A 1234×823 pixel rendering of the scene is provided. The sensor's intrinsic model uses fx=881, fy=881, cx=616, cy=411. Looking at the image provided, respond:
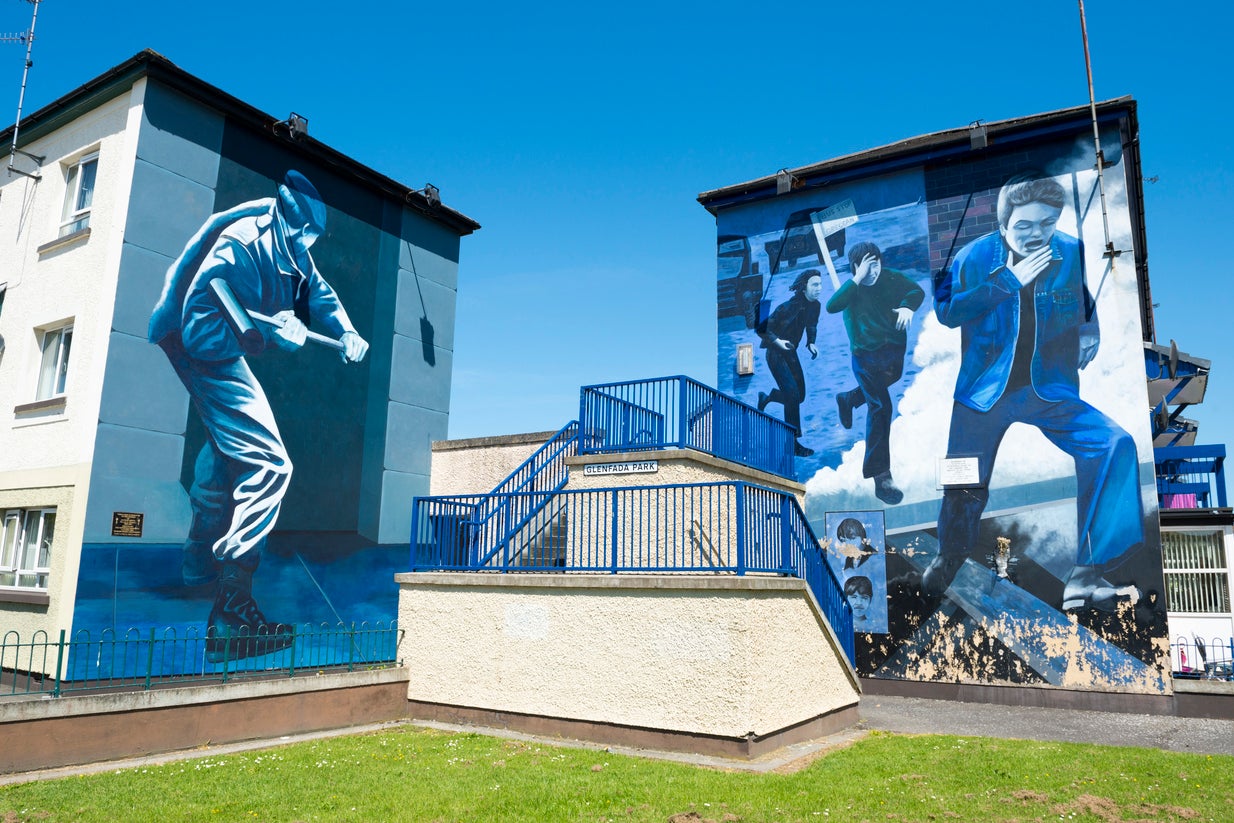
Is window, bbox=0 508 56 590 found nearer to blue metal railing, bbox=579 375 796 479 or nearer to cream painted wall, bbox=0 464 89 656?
cream painted wall, bbox=0 464 89 656

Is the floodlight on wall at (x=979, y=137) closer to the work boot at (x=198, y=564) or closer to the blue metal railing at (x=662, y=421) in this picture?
the blue metal railing at (x=662, y=421)

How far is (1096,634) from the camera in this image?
1417 centimetres

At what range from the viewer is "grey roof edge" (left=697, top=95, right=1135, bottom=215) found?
15.4 meters

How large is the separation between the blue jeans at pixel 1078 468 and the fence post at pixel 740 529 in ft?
21.6

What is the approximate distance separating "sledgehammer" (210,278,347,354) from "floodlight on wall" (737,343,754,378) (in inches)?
360

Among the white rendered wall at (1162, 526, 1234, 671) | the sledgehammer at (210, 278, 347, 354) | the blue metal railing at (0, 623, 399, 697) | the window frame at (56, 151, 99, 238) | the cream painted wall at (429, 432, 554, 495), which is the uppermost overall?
the window frame at (56, 151, 99, 238)

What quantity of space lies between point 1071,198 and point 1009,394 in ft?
12.0

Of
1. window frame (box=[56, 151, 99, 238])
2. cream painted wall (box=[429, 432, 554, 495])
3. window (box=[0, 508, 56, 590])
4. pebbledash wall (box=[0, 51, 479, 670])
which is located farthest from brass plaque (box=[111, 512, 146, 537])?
cream painted wall (box=[429, 432, 554, 495])

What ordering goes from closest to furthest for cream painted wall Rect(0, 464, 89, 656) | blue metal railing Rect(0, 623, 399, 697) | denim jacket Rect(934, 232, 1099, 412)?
blue metal railing Rect(0, 623, 399, 697)
cream painted wall Rect(0, 464, 89, 656)
denim jacket Rect(934, 232, 1099, 412)

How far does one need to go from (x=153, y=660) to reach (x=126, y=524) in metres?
2.11

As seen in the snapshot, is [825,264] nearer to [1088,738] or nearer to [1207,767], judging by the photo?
[1088,738]

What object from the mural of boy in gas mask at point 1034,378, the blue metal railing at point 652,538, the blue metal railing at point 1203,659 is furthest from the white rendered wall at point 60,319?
the blue metal railing at point 1203,659

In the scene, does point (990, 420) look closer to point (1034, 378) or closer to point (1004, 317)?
point (1034, 378)

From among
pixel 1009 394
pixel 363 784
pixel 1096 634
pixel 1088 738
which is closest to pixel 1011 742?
pixel 1088 738
